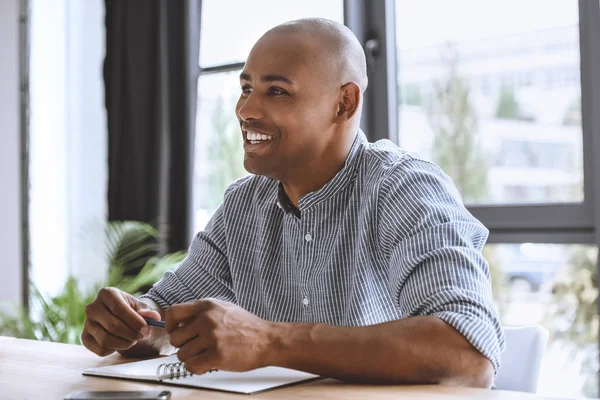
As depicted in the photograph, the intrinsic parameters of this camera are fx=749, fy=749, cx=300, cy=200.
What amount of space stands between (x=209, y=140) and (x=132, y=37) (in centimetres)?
64

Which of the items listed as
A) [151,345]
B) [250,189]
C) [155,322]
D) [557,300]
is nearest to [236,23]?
[250,189]

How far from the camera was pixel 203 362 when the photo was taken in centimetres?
117

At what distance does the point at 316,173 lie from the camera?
184 centimetres

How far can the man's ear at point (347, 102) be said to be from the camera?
6.11 ft

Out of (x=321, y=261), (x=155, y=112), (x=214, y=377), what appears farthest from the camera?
(x=155, y=112)

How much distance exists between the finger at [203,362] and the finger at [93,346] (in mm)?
425

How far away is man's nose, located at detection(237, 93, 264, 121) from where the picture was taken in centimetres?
178

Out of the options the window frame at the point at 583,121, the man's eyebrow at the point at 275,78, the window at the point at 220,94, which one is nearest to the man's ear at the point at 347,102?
the man's eyebrow at the point at 275,78

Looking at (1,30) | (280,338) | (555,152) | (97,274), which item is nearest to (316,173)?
(280,338)

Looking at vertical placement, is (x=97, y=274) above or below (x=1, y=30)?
below

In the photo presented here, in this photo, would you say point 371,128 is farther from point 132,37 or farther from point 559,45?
point 132,37

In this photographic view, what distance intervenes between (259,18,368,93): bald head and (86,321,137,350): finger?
772 millimetres

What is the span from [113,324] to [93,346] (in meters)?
0.08

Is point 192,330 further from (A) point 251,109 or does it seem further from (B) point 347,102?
(B) point 347,102
